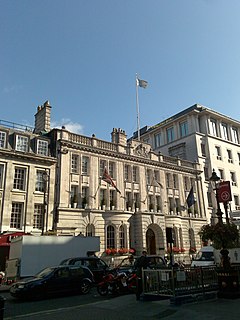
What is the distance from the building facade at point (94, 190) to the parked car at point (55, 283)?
1018cm

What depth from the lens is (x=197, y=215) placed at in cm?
3778

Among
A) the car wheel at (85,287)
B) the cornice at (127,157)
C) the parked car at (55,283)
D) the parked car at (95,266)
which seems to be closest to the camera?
the parked car at (55,283)

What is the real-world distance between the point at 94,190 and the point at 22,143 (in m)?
8.15

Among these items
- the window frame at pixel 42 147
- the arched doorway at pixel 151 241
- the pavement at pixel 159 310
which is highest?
the window frame at pixel 42 147

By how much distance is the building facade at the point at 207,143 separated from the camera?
42.7m

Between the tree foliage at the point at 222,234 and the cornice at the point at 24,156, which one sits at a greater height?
the cornice at the point at 24,156

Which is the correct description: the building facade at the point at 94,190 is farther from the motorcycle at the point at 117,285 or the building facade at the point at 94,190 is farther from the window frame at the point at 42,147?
the motorcycle at the point at 117,285

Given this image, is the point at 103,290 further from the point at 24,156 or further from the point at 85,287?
the point at 24,156

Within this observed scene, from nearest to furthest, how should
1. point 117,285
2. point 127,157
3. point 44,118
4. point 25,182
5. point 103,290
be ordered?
point 117,285
point 103,290
point 25,182
point 44,118
point 127,157

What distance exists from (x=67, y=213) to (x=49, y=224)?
1.89 metres

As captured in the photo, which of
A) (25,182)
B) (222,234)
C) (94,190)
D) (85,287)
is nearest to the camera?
(222,234)

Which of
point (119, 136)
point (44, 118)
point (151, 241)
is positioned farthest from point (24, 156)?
point (151, 241)

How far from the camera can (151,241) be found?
33000 mm

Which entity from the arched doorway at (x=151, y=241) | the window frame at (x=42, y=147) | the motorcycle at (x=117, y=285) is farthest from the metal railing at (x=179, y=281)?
the arched doorway at (x=151, y=241)
